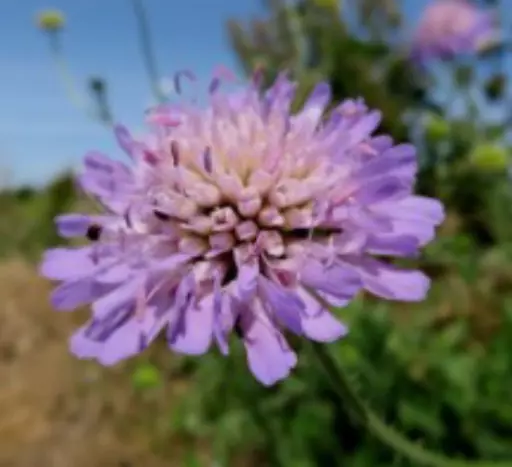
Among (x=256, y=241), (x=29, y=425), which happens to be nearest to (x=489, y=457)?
(x=256, y=241)

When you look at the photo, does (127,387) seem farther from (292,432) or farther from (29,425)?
(292,432)

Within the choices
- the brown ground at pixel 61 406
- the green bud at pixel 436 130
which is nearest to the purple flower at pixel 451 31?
the green bud at pixel 436 130

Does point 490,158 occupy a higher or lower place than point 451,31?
lower

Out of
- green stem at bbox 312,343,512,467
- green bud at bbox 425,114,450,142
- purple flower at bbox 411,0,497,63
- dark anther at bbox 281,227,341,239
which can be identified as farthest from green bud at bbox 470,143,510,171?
dark anther at bbox 281,227,341,239

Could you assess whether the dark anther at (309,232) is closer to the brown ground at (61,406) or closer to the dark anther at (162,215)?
the dark anther at (162,215)

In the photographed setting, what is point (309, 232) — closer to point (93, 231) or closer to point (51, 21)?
point (93, 231)

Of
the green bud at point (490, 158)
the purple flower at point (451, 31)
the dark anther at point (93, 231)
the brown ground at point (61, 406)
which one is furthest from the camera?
the purple flower at point (451, 31)

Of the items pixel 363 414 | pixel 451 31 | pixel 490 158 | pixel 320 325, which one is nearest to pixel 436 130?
pixel 490 158
